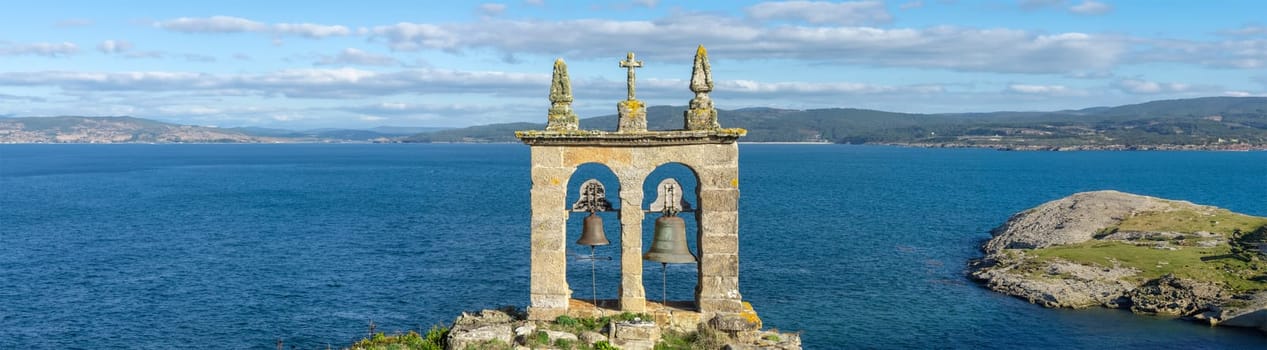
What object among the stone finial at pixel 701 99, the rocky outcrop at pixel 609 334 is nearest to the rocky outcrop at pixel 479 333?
the rocky outcrop at pixel 609 334

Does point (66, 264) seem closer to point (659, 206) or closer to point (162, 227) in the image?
point (162, 227)

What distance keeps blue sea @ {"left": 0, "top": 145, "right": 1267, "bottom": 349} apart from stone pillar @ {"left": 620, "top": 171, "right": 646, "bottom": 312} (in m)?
21.3

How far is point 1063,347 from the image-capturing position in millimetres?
40000

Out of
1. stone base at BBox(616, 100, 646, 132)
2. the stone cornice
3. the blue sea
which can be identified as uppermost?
stone base at BBox(616, 100, 646, 132)

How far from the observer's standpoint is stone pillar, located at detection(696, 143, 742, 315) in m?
19.8

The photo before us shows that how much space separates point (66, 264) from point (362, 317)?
27.5 metres

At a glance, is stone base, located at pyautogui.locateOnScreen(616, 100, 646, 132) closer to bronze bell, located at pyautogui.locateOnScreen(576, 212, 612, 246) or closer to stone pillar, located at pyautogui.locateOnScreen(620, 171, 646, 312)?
stone pillar, located at pyautogui.locateOnScreen(620, 171, 646, 312)

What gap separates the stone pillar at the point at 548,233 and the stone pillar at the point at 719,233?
2.77 metres

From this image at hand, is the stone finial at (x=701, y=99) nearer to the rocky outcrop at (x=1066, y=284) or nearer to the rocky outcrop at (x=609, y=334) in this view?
the rocky outcrop at (x=609, y=334)

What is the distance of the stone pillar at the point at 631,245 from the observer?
20.1m

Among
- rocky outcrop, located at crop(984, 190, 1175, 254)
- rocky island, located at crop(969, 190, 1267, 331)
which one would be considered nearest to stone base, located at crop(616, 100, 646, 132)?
rocky island, located at crop(969, 190, 1267, 331)

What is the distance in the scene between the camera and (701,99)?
64.7ft

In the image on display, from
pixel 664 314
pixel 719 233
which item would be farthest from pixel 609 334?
pixel 719 233

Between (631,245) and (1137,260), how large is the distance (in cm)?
4615
